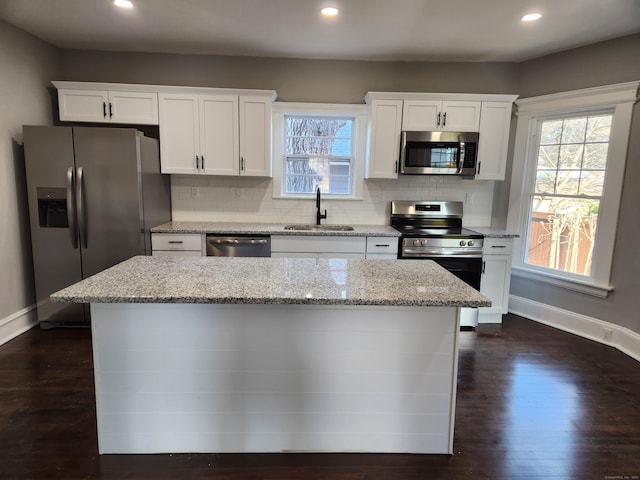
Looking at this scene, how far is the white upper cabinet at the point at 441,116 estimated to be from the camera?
3684 mm

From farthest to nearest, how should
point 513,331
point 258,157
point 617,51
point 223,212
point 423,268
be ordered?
point 223,212 < point 258,157 < point 513,331 < point 617,51 < point 423,268

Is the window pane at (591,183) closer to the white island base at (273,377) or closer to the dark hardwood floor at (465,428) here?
the dark hardwood floor at (465,428)

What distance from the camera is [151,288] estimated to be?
5.32 ft

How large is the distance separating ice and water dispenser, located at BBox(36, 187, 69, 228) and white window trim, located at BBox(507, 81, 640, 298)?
4.43 meters

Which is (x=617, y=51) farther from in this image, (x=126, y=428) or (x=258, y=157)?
(x=126, y=428)

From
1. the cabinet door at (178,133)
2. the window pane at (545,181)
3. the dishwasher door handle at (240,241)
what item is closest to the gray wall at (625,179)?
the window pane at (545,181)

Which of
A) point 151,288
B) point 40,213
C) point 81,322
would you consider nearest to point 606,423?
point 151,288

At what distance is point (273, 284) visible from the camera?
5.68 ft

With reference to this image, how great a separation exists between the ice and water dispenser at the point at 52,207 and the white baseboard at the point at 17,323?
2.68 ft

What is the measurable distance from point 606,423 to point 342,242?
228 cm

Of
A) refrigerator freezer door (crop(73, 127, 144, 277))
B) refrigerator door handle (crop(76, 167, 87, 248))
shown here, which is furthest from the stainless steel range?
refrigerator door handle (crop(76, 167, 87, 248))

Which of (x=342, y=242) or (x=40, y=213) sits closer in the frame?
(x=40, y=213)

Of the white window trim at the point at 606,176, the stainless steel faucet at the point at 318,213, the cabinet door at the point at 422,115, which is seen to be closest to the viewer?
the white window trim at the point at 606,176

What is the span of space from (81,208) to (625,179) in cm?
472
